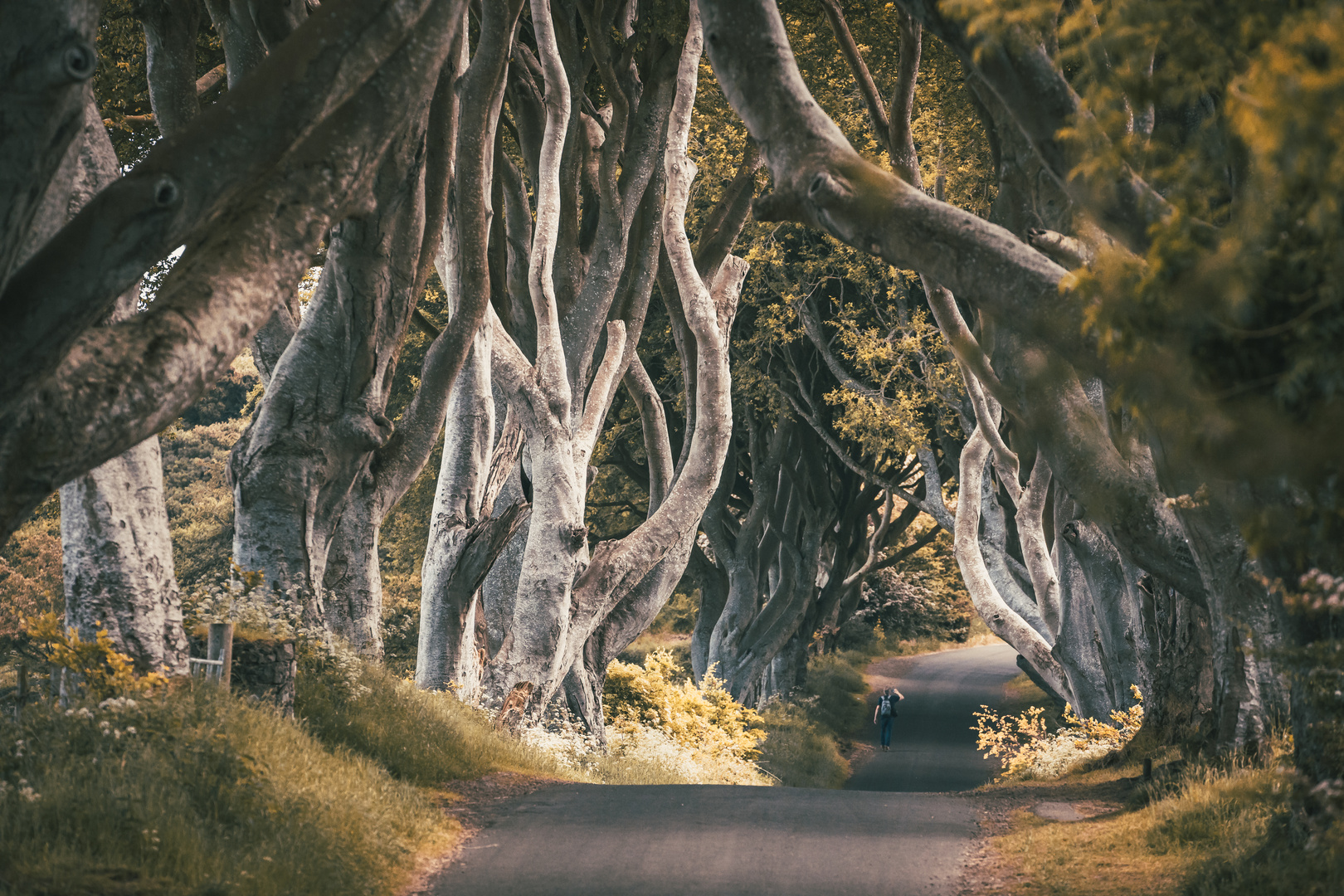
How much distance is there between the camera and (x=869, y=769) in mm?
22641

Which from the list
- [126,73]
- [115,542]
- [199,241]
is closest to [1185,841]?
[199,241]

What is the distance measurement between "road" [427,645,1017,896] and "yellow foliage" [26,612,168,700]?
226cm

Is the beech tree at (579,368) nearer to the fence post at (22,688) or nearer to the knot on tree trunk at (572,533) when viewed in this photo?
the knot on tree trunk at (572,533)

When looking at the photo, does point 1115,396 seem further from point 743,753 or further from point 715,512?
point 715,512

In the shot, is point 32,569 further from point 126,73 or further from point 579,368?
point 579,368

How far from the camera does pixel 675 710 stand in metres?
16.8

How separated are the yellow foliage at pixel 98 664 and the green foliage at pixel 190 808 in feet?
0.46

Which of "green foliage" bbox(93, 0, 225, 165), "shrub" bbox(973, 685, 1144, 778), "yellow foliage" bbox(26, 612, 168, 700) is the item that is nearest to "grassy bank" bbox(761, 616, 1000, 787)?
"shrub" bbox(973, 685, 1144, 778)

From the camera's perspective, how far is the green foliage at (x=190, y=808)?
5328 millimetres

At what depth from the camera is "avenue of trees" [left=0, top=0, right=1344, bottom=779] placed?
Answer: 12.3 feet

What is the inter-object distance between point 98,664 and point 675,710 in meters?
10.8

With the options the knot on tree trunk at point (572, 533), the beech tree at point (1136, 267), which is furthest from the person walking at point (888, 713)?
the beech tree at point (1136, 267)

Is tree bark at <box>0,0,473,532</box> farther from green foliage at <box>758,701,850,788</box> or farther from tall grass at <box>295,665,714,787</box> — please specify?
green foliage at <box>758,701,850,788</box>

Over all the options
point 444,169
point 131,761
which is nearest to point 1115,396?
point 131,761
